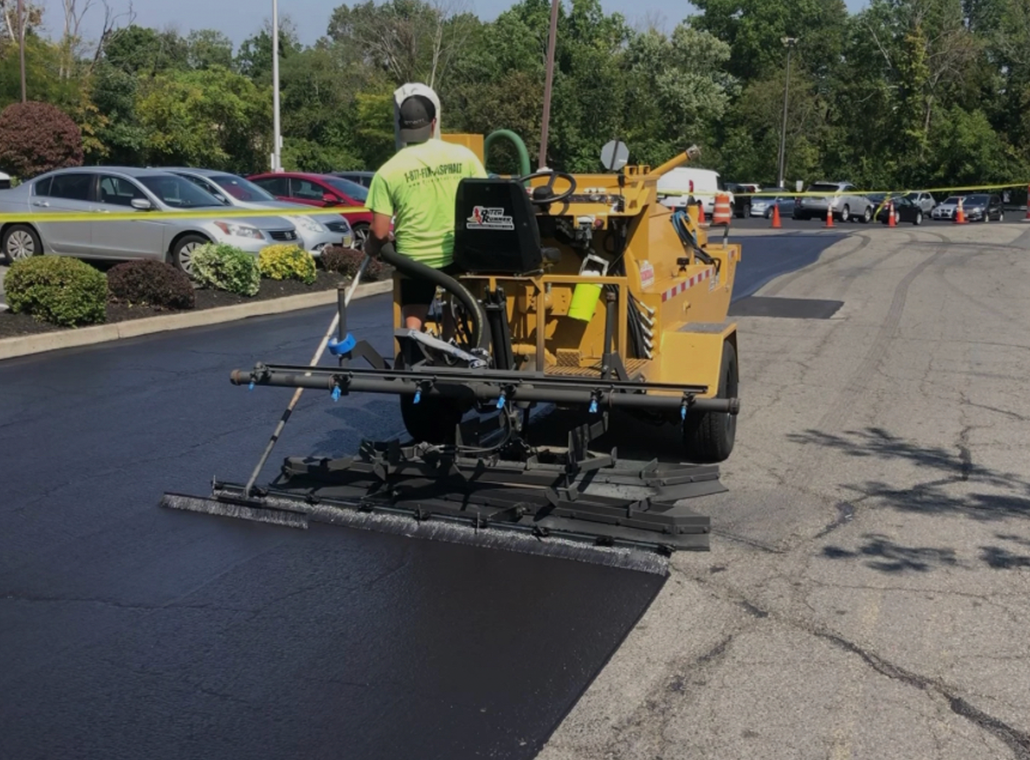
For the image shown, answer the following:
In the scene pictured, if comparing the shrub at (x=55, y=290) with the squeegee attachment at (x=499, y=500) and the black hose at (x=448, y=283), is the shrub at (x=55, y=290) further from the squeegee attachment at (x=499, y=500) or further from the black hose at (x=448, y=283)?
the black hose at (x=448, y=283)

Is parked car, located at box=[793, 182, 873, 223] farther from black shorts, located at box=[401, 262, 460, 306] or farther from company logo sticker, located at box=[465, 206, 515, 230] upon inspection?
company logo sticker, located at box=[465, 206, 515, 230]

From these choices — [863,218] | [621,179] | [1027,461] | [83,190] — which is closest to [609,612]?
[621,179]

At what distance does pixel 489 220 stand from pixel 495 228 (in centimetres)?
5

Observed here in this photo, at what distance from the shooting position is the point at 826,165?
72500 millimetres

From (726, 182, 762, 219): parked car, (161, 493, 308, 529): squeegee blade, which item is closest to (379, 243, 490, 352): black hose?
(161, 493, 308, 529): squeegee blade

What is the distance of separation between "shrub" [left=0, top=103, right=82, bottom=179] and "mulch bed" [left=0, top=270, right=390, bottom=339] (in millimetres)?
19946

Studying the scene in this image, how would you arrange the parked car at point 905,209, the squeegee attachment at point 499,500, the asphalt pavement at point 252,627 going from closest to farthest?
the asphalt pavement at point 252,627 < the squeegee attachment at point 499,500 < the parked car at point 905,209

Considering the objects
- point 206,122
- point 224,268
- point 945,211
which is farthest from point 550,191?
point 945,211

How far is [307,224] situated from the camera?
19.4 metres

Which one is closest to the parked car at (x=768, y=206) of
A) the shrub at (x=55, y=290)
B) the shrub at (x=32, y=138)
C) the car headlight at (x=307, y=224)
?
the shrub at (x=32, y=138)

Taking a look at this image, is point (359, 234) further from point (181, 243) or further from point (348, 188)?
point (181, 243)

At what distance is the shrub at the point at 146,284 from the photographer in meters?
13.5

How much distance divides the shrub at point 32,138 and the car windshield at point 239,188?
668 inches

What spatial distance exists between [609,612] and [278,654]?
4.74 feet
